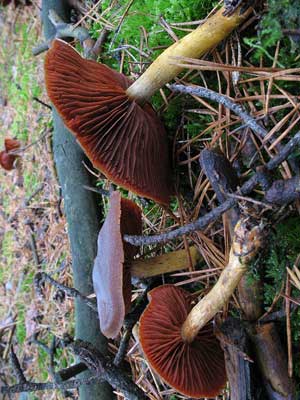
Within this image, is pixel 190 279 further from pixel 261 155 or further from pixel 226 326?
pixel 261 155

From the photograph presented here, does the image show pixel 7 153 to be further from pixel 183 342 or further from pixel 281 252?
pixel 281 252

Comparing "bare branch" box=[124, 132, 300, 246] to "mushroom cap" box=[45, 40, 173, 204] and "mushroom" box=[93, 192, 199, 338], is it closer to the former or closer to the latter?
"mushroom" box=[93, 192, 199, 338]

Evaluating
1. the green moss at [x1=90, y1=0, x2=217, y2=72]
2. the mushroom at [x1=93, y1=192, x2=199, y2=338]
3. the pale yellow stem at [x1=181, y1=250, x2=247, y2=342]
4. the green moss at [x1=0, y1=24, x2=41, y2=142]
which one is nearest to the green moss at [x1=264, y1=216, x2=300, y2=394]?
the pale yellow stem at [x1=181, y1=250, x2=247, y2=342]

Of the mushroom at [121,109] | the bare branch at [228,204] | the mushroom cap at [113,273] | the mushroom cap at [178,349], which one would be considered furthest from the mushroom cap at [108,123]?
the mushroom cap at [178,349]

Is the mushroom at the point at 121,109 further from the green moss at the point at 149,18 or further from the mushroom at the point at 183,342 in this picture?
the mushroom at the point at 183,342

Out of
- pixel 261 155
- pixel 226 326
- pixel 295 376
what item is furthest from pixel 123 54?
pixel 295 376

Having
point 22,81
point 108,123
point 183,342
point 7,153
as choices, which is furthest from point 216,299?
point 22,81
